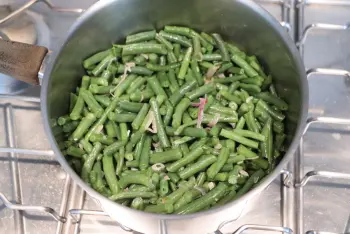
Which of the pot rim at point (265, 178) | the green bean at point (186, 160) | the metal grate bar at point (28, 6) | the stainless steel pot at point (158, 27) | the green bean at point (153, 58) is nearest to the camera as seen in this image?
the pot rim at point (265, 178)

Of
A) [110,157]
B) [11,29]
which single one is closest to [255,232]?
[110,157]

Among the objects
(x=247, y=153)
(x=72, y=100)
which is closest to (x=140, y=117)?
(x=72, y=100)

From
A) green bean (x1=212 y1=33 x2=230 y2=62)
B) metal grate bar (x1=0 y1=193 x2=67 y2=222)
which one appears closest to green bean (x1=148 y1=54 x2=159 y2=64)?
green bean (x1=212 y1=33 x2=230 y2=62)

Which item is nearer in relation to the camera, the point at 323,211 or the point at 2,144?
the point at 323,211

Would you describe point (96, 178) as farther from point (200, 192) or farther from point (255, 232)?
point (255, 232)

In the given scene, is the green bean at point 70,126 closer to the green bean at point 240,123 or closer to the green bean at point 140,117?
the green bean at point 140,117

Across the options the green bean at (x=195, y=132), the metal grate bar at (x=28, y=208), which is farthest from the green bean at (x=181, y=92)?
the metal grate bar at (x=28, y=208)
